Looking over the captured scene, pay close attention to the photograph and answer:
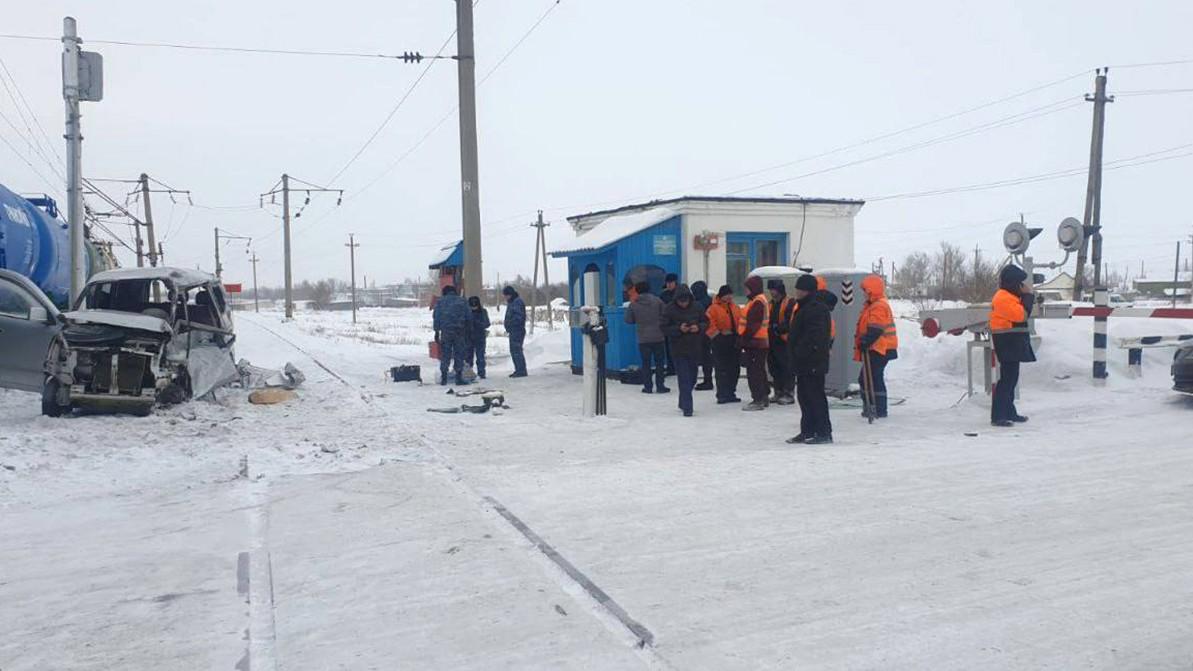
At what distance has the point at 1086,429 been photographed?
384 inches

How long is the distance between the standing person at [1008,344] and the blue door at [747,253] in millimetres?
6105

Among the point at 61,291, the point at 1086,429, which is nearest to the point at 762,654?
the point at 1086,429

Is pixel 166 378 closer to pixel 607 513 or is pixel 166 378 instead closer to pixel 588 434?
pixel 588 434

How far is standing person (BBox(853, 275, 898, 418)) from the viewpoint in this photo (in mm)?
10805

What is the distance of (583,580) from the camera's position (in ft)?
16.4

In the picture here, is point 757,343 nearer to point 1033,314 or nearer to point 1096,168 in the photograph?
point 1033,314

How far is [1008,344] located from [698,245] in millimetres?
6234

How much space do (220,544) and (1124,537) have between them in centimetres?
568

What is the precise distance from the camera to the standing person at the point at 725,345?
12.6 m

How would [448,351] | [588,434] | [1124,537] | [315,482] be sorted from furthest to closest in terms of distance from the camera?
[448,351] → [588,434] → [315,482] → [1124,537]

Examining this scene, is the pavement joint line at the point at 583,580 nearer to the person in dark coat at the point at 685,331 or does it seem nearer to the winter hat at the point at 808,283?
the winter hat at the point at 808,283

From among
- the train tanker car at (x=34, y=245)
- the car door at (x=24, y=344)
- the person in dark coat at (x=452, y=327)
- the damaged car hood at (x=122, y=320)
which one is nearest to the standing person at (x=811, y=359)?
the person in dark coat at (x=452, y=327)

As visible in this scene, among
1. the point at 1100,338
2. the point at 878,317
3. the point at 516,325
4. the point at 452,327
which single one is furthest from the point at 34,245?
the point at 1100,338

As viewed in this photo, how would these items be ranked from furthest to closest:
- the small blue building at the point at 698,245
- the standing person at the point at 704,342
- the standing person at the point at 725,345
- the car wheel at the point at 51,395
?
the small blue building at the point at 698,245 → the standing person at the point at 704,342 → the standing person at the point at 725,345 → the car wheel at the point at 51,395
